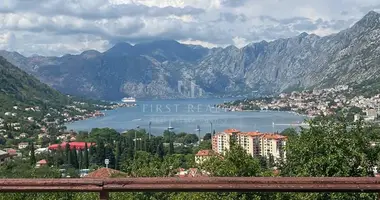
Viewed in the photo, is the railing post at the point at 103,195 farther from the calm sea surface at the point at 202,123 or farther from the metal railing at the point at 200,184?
the calm sea surface at the point at 202,123

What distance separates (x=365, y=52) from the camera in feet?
628

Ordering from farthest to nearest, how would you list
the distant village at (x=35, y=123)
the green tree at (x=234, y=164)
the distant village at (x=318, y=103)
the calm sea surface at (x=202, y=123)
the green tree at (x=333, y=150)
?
the distant village at (x=318, y=103) < the calm sea surface at (x=202, y=123) < the distant village at (x=35, y=123) < the green tree at (x=234, y=164) < the green tree at (x=333, y=150)

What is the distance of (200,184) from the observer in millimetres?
2771

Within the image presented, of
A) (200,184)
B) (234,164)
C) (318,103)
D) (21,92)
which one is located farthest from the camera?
(21,92)

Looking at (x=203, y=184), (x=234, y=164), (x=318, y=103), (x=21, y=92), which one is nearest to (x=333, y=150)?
(x=234, y=164)

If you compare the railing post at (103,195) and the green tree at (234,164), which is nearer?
the railing post at (103,195)

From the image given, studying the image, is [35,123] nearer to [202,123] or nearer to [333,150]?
[202,123]

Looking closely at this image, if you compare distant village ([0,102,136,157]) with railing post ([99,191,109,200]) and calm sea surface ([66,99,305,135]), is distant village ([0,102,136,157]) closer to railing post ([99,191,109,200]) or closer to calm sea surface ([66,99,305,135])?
calm sea surface ([66,99,305,135])

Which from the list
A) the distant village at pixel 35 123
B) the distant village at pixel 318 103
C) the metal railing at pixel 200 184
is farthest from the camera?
the distant village at pixel 318 103

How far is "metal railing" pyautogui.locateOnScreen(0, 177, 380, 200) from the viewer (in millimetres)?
2697

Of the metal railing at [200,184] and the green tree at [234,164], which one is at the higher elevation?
the metal railing at [200,184]

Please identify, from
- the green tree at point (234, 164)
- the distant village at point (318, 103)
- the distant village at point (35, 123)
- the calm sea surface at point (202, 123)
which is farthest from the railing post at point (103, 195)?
the distant village at point (318, 103)

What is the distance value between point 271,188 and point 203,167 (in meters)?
13.0

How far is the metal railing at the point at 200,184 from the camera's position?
8.85 ft
